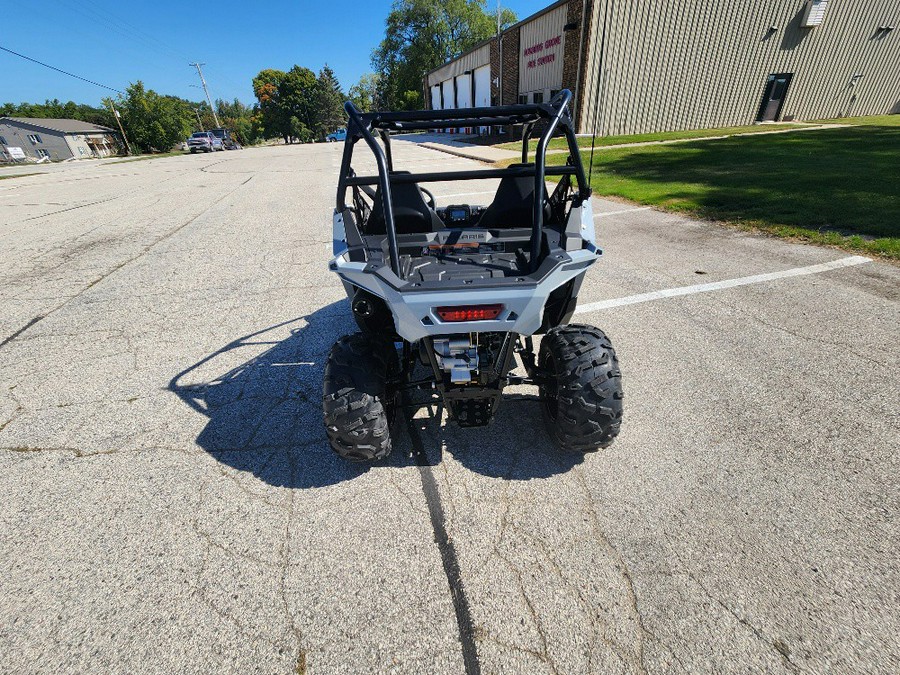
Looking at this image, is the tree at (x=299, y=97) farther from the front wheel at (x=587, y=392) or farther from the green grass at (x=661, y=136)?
the front wheel at (x=587, y=392)

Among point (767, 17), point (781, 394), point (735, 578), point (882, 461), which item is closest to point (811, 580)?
point (735, 578)

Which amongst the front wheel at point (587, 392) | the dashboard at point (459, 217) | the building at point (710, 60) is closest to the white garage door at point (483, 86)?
the building at point (710, 60)

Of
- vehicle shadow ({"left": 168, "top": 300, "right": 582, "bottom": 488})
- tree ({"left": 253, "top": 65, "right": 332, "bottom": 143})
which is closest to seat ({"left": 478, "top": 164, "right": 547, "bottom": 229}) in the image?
vehicle shadow ({"left": 168, "top": 300, "right": 582, "bottom": 488})

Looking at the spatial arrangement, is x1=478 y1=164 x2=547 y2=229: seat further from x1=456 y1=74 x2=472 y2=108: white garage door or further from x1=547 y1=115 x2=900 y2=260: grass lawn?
x1=456 y1=74 x2=472 y2=108: white garage door

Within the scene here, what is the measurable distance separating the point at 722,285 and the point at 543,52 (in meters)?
21.7

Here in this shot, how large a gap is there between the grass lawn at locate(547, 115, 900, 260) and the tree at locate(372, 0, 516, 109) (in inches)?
1884

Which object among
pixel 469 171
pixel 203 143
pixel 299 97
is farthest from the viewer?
pixel 299 97

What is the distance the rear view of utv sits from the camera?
1959mm

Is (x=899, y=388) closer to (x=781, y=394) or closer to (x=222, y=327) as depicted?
(x=781, y=394)

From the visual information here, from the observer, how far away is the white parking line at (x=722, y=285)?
14.5 feet

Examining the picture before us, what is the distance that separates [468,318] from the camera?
1.96 meters

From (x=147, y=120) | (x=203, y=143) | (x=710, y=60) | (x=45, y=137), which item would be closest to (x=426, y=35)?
(x=203, y=143)

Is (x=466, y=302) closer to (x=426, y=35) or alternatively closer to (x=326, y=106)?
(x=426, y=35)

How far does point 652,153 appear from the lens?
14297 millimetres
